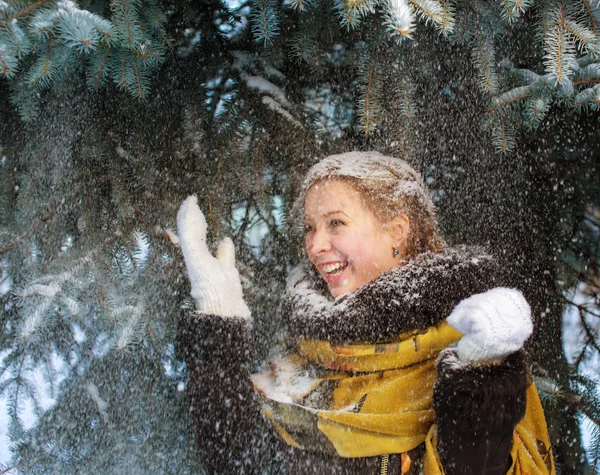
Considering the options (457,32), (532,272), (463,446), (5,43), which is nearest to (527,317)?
(463,446)

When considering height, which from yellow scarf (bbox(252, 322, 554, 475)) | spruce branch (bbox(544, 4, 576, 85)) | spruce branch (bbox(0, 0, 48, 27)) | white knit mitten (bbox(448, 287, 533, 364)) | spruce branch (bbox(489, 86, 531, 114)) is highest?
spruce branch (bbox(0, 0, 48, 27))

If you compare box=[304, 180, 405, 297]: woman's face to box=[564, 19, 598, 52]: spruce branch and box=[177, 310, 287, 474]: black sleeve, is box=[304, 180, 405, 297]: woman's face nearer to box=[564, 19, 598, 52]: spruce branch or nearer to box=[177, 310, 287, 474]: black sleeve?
box=[177, 310, 287, 474]: black sleeve

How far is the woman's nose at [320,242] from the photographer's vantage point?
181 centimetres

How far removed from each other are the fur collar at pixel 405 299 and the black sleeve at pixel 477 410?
190 mm

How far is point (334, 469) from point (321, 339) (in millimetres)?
355

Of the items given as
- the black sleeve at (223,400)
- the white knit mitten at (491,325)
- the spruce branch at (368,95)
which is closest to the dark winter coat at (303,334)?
the black sleeve at (223,400)

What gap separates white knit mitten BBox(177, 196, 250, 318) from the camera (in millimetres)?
1740

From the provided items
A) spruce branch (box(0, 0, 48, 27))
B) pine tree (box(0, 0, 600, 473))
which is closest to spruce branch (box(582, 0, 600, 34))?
pine tree (box(0, 0, 600, 473))

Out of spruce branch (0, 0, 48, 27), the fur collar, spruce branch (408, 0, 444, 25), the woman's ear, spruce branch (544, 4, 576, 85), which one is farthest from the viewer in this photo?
the woman's ear

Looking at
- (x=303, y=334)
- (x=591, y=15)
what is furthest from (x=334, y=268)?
(x=591, y=15)

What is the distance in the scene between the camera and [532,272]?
2.37 metres

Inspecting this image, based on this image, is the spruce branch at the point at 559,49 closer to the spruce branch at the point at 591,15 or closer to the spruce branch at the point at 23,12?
the spruce branch at the point at 591,15

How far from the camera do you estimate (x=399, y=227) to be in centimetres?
186

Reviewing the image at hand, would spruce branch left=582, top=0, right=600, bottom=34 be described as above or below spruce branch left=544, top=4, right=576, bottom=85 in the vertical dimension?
above
